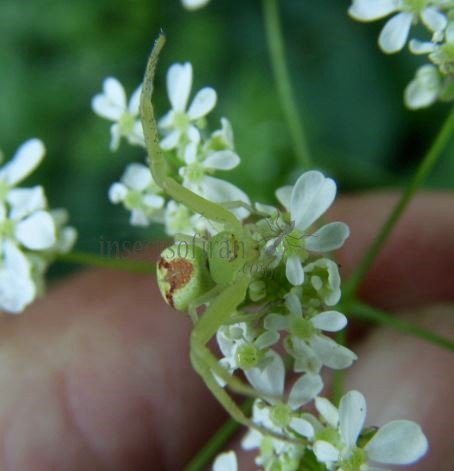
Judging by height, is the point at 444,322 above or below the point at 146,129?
below

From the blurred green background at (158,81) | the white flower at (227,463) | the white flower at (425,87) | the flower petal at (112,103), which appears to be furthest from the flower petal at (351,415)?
the blurred green background at (158,81)

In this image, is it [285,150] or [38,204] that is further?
[285,150]

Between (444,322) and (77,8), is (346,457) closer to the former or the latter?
(444,322)

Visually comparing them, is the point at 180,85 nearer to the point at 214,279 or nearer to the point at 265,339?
the point at 214,279

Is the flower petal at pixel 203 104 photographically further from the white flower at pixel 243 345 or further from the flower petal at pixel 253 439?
the flower petal at pixel 253 439

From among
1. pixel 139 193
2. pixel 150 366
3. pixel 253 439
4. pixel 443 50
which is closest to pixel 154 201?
pixel 139 193

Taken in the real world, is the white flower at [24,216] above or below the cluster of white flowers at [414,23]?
below

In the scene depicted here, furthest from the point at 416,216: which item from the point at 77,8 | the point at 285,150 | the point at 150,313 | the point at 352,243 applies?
the point at 77,8
